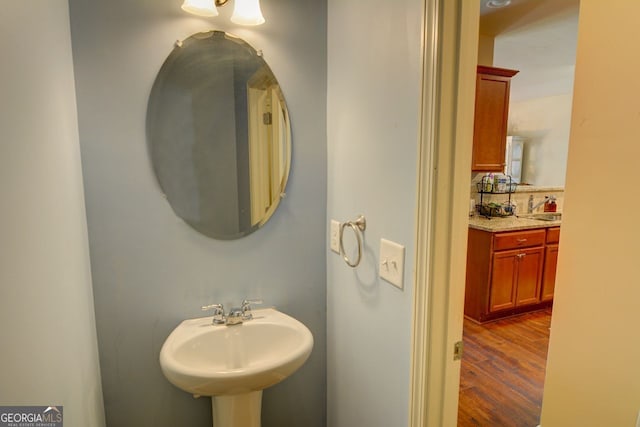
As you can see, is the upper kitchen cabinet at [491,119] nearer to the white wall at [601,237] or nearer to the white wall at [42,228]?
the white wall at [601,237]

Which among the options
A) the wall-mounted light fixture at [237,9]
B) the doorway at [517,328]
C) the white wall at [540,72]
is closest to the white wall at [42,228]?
the wall-mounted light fixture at [237,9]

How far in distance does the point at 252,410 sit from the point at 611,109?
182 cm

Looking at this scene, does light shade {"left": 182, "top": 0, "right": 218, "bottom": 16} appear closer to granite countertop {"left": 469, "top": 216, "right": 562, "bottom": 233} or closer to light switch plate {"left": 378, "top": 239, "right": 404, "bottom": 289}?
light switch plate {"left": 378, "top": 239, "right": 404, "bottom": 289}

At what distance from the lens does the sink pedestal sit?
1.26m

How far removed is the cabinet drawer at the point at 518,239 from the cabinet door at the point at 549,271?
0.48 ft

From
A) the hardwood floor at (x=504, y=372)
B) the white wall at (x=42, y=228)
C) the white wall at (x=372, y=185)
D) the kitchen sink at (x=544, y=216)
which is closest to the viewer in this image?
the white wall at (x=42, y=228)

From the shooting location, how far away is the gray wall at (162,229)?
1.19 meters

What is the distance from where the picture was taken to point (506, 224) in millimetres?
2924

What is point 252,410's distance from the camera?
129 centimetres

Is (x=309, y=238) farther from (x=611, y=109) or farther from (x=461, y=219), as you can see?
(x=611, y=109)

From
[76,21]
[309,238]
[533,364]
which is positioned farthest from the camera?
[533,364]

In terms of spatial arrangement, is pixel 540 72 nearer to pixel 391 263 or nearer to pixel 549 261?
pixel 549 261

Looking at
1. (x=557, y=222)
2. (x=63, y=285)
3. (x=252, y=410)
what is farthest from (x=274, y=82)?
(x=557, y=222)

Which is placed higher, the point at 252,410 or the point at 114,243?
the point at 114,243
